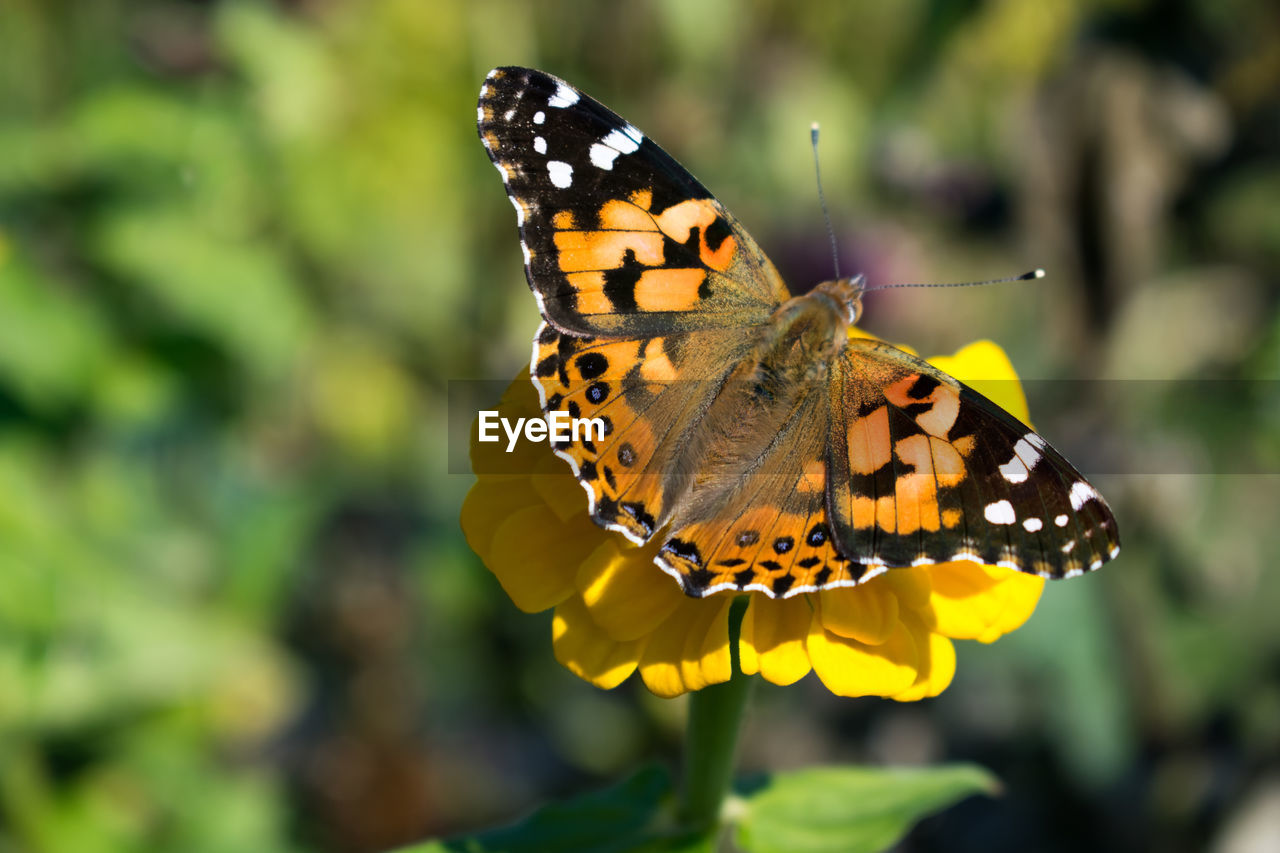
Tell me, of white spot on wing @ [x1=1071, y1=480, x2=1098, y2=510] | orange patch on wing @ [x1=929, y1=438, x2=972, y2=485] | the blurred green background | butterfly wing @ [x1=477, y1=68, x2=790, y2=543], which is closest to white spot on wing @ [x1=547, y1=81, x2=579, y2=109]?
butterfly wing @ [x1=477, y1=68, x2=790, y2=543]

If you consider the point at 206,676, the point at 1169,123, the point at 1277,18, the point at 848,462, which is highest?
the point at 1277,18

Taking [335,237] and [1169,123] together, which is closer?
[1169,123]

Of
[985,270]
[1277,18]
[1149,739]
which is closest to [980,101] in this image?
[985,270]

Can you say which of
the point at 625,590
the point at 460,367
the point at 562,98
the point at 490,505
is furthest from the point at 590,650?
the point at 460,367

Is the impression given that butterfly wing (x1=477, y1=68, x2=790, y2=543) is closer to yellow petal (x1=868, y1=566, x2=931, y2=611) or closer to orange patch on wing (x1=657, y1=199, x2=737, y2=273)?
orange patch on wing (x1=657, y1=199, x2=737, y2=273)

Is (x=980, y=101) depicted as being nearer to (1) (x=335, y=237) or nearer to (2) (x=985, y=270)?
(2) (x=985, y=270)

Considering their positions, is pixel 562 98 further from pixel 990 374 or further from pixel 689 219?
pixel 990 374
